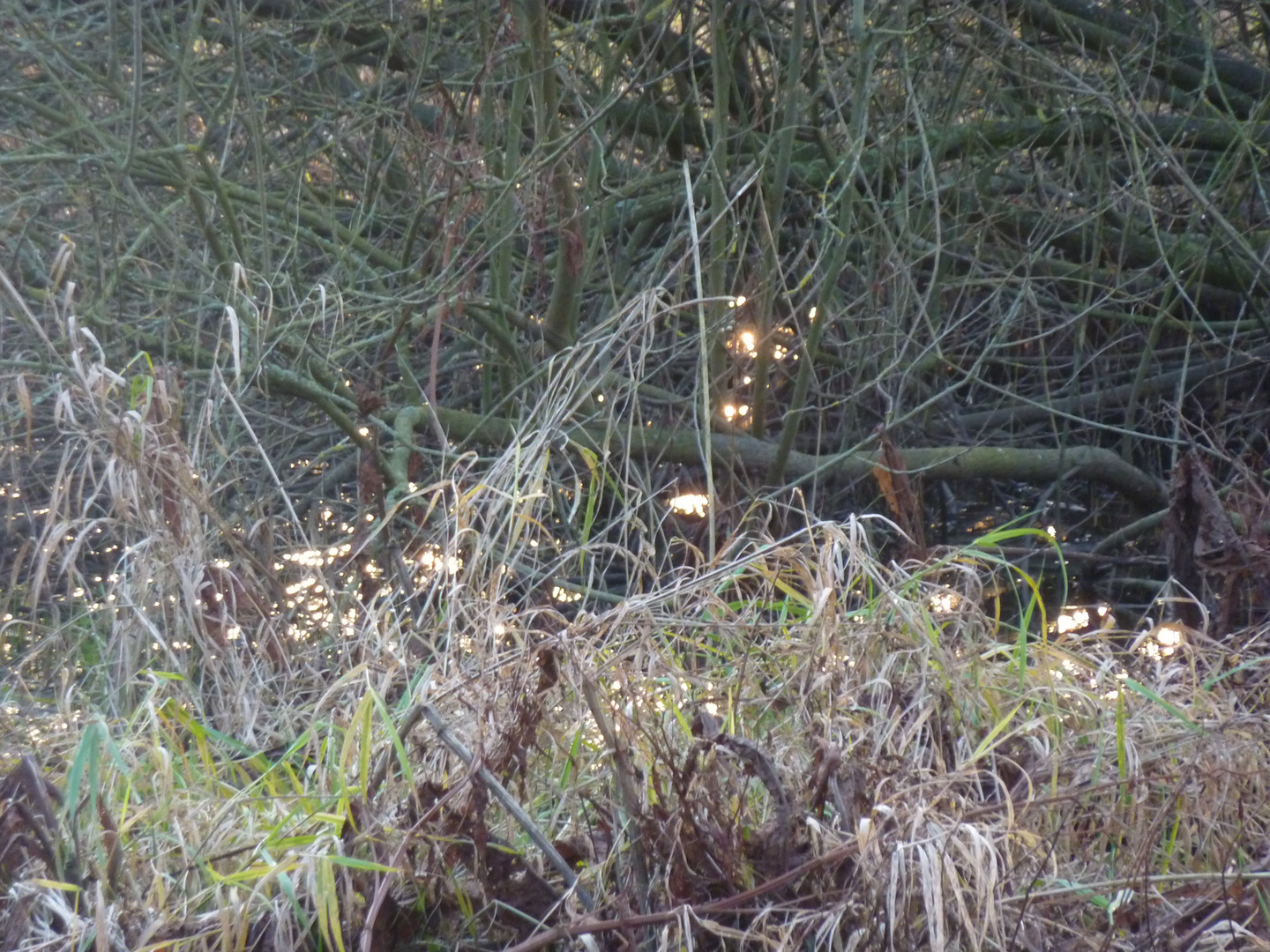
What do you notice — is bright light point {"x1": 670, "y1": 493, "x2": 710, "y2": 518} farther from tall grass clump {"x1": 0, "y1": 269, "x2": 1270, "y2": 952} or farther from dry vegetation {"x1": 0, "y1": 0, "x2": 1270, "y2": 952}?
tall grass clump {"x1": 0, "y1": 269, "x2": 1270, "y2": 952}

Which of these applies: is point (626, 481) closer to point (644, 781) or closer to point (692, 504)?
point (644, 781)

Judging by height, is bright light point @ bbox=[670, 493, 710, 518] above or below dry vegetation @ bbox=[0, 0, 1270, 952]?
below

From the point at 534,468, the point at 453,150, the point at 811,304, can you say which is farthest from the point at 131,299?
the point at 534,468

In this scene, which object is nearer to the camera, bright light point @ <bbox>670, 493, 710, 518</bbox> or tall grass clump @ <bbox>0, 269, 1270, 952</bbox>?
tall grass clump @ <bbox>0, 269, 1270, 952</bbox>

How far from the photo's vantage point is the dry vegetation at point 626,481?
68.5 inches

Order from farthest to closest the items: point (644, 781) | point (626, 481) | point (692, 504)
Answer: point (692, 504) → point (626, 481) → point (644, 781)

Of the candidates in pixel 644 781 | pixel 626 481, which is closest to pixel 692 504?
pixel 626 481

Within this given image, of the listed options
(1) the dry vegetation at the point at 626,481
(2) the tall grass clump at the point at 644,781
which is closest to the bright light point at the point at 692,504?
(1) the dry vegetation at the point at 626,481

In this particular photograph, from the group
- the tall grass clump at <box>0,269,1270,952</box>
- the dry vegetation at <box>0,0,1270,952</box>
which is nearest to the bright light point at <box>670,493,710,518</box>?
the dry vegetation at <box>0,0,1270,952</box>

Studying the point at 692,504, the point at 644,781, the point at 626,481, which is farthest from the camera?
the point at 692,504

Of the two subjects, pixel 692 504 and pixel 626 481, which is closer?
pixel 626 481

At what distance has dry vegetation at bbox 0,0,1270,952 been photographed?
174 centimetres

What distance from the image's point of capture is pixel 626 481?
7.92 ft

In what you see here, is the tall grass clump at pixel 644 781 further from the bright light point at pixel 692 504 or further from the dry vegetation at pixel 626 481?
the bright light point at pixel 692 504
